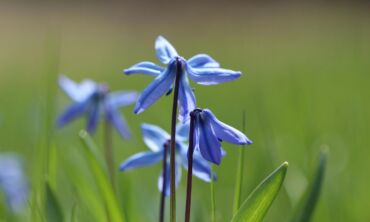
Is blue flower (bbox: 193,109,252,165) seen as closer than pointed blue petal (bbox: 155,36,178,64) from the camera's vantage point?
Yes

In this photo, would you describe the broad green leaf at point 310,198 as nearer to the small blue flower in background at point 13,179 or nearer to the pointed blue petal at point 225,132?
the pointed blue petal at point 225,132

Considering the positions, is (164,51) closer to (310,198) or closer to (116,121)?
(310,198)

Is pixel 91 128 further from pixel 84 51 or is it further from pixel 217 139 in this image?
pixel 84 51

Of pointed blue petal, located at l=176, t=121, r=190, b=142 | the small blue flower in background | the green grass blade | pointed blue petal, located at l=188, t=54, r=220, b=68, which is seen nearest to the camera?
pointed blue petal, located at l=188, t=54, r=220, b=68

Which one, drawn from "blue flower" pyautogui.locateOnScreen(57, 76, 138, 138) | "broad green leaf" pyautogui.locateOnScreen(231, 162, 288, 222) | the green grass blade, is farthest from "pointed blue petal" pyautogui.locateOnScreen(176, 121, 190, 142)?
"blue flower" pyautogui.locateOnScreen(57, 76, 138, 138)

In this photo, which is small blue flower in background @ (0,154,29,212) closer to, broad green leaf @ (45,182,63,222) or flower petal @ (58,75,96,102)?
flower petal @ (58,75,96,102)
